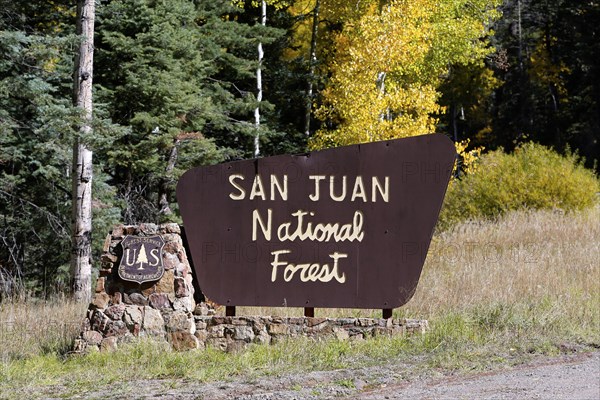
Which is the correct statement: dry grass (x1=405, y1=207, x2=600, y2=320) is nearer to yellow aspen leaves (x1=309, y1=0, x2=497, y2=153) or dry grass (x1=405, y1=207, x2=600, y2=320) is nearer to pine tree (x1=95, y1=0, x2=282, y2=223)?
yellow aspen leaves (x1=309, y1=0, x2=497, y2=153)

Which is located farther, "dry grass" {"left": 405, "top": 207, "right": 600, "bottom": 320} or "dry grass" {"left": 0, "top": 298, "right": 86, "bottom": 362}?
"dry grass" {"left": 405, "top": 207, "right": 600, "bottom": 320}

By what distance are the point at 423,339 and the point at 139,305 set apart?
3.05 m

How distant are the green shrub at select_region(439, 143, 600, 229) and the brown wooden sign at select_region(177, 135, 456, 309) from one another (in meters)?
11.5

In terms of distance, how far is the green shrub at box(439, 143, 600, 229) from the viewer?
20828mm

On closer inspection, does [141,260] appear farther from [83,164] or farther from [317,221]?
[83,164]

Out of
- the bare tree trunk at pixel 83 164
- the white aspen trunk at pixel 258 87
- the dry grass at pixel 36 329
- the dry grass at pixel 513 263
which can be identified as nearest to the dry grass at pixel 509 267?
the dry grass at pixel 513 263

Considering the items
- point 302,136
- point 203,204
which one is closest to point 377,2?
point 302,136

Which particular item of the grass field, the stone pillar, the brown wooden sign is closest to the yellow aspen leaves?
the grass field

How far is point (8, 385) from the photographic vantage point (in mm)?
7316

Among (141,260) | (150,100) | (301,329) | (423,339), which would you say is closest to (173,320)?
(141,260)

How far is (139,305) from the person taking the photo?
29.1ft

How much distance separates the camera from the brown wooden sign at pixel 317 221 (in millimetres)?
9250

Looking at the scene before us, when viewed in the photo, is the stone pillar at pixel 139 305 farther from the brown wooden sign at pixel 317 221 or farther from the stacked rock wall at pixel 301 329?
the brown wooden sign at pixel 317 221

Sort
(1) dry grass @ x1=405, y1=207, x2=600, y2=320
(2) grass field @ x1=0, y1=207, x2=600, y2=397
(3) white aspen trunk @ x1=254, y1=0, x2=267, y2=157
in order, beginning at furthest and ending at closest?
(3) white aspen trunk @ x1=254, y1=0, x2=267, y2=157 < (1) dry grass @ x1=405, y1=207, x2=600, y2=320 < (2) grass field @ x1=0, y1=207, x2=600, y2=397
